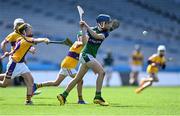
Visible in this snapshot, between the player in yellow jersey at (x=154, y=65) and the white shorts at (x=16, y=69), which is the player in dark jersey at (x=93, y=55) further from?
the player in yellow jersey at (x=154, y=65)

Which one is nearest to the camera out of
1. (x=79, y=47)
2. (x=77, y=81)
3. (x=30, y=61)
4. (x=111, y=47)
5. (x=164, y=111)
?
(x=164, y=111)

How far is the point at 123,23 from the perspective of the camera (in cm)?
3759

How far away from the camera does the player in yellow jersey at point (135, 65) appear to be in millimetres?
33469

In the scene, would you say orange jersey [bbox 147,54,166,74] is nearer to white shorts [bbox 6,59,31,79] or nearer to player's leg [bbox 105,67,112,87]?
white shorts [bbox 6,59,31,79]

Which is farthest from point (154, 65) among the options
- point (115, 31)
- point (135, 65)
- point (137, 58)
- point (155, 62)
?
point (115, 31)

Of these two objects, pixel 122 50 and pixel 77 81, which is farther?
pixel 122 50

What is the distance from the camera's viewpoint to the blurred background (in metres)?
33.9

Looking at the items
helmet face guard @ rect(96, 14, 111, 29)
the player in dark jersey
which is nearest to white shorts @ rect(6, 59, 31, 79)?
the player in dark jersey

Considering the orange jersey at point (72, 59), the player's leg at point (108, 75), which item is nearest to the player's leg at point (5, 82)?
the orange jersey at point (72, 59)

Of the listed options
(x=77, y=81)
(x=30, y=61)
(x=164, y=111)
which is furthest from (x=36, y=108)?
(x=30, y=61)

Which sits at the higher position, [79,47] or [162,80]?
[79,47]

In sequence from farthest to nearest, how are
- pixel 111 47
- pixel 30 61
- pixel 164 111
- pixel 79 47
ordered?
pixel 111 47 → pixel 30 61 → pixel 79 47 → pixel 164 111

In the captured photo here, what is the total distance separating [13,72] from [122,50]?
69.7 feet

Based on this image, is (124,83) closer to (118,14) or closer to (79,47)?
(118,14)
